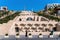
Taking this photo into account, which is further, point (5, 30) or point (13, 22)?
point (13, 22)

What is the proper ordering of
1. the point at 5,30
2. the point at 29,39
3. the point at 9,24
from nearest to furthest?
the point at 29,39 → the point at 5,30 → the point at 9,24

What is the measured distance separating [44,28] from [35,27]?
6.13 ft

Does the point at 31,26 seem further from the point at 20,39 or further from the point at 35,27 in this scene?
the point at 20,39

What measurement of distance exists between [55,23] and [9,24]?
9.57 metres

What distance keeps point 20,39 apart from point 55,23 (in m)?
26.8

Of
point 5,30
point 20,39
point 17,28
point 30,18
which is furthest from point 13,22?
point 20,39

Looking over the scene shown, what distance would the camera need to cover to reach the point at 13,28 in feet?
187

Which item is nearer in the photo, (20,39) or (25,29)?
(20,39)

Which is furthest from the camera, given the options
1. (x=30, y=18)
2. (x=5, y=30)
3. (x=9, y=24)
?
(x=30, y=18)

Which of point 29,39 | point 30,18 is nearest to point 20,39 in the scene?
point 29,39

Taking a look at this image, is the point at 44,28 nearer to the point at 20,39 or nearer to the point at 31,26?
the point at 31,26

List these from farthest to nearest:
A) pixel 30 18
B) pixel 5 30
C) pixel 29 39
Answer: pixel 30 18
pixel 5 30
pixel 29 39

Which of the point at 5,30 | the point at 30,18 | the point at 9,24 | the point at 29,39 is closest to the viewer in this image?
the point at 29,39

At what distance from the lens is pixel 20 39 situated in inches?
1323
